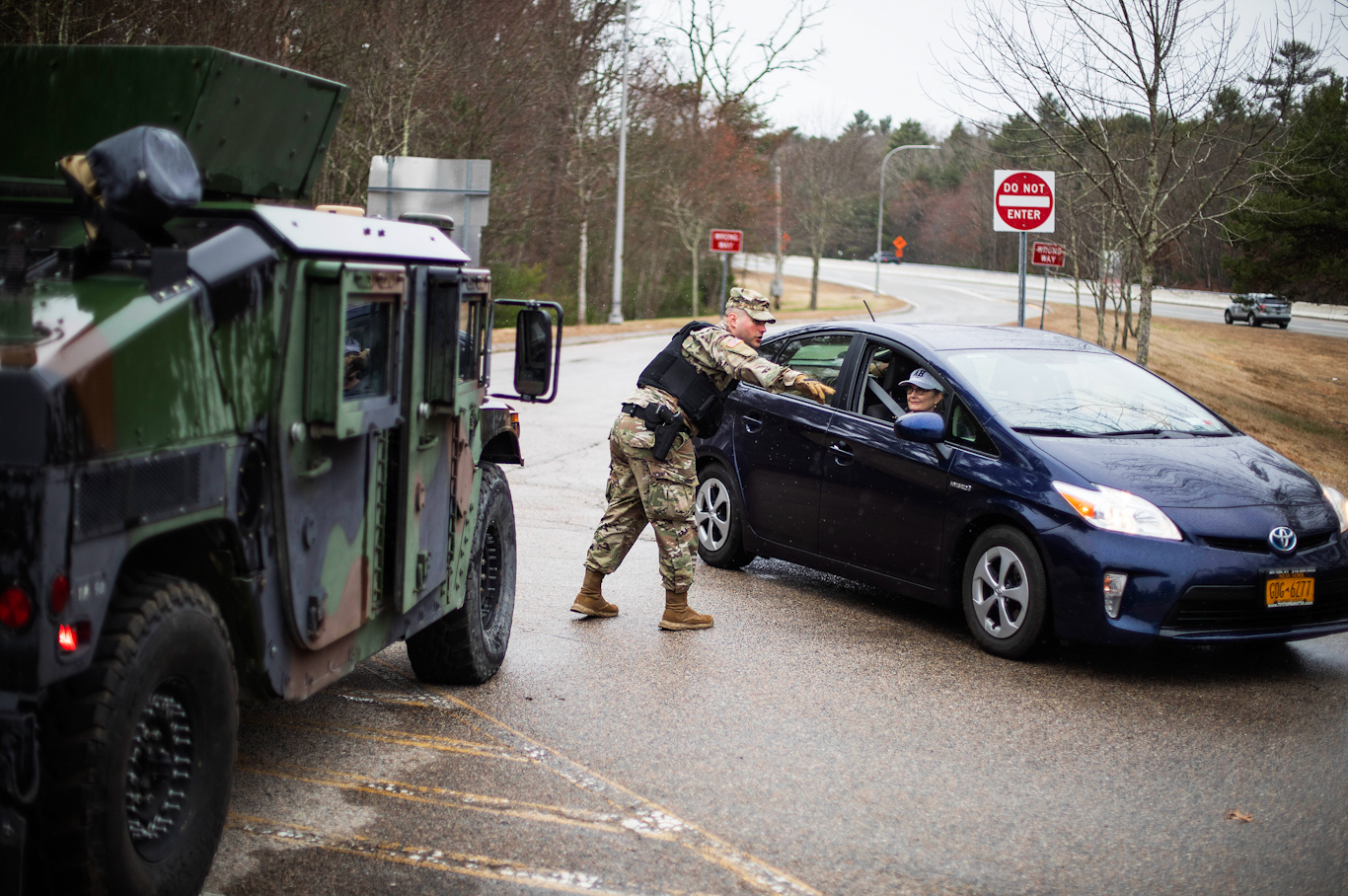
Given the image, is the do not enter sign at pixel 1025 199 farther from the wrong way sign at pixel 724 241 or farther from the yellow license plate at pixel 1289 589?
the wrong way sign at pixel 724 241

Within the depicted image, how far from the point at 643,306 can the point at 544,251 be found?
9.50m

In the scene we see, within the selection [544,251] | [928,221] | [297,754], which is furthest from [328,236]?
[928,221]

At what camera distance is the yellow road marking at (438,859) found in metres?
3.80

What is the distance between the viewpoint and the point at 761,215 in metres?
55.5

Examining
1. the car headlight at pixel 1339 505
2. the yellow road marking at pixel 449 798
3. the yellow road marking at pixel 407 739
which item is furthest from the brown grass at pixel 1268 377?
the yellow road marking at pixel 449 798

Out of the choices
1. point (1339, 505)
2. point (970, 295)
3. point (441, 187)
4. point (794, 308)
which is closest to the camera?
point (1339, 505)

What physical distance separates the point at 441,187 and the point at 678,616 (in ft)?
43.1

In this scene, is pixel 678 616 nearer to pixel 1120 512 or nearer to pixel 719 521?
pixel 719 521

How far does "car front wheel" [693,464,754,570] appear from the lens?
8164mm

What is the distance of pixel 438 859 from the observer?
395cm

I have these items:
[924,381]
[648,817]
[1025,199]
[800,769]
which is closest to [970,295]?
[1025,199]

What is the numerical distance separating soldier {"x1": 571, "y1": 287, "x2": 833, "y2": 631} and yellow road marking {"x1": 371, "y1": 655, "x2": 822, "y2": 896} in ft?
5.29

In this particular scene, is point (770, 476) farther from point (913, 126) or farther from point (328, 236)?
point (913, 126)

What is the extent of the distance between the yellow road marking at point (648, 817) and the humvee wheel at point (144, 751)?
4.57 ft
